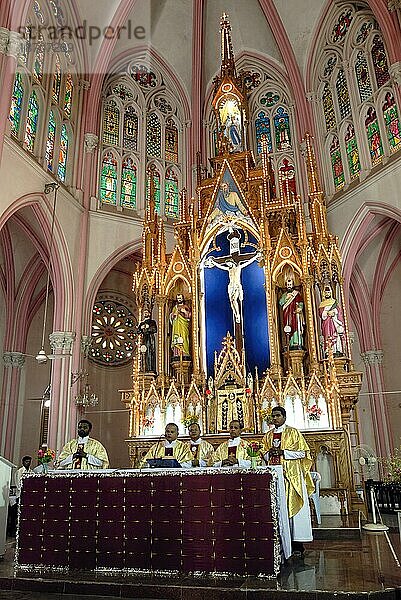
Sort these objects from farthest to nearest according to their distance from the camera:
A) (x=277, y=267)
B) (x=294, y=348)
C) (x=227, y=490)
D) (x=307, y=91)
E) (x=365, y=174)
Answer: (x=307, y=91), (x=365, y=174), (x=277, y=267), (x=294, y=348), (x=227, y=490)

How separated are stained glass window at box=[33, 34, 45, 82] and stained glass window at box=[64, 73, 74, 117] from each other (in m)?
1.53

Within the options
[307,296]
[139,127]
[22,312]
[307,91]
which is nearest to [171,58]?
[139,127]

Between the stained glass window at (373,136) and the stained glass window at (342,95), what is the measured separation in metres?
1.04

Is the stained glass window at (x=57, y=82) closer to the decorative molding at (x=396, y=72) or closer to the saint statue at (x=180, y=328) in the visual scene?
the saint statue at (x=180, y=328)

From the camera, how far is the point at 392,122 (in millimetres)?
16500

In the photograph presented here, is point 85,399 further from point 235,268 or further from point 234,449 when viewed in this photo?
point 234,449

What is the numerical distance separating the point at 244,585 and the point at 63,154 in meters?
14.9

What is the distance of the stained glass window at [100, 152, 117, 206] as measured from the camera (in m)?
18.8

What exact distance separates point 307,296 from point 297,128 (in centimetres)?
869

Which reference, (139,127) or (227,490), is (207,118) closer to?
(139,127)

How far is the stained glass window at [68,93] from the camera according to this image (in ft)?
58.7

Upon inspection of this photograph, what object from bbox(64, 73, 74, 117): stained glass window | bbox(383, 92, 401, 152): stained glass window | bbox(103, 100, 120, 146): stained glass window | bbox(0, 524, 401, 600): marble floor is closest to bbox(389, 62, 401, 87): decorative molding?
bbox(383, 92, 401, 152): stained glass window

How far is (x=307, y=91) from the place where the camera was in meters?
19.6

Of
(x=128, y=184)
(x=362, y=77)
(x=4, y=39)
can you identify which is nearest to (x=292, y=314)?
(x=128, y=184)
